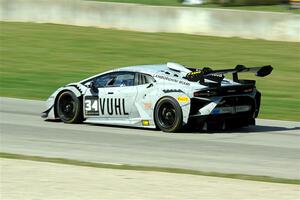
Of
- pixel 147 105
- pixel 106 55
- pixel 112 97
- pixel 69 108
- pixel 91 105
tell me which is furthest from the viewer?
pixel 106 55

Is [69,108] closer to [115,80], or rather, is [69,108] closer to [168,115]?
[115,80]

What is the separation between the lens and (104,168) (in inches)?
452

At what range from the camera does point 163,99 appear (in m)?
15.2

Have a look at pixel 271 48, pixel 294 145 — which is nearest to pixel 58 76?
pixel 271 48

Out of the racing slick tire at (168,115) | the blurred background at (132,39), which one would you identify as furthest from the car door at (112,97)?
the blurred background at (132,39)

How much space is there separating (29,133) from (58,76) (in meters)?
10.2

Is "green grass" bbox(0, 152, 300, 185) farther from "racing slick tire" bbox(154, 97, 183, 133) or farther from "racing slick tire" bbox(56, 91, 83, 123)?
"racing slick tire" bbox(56, 91, 83, 123)

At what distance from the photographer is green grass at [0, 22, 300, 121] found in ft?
79.3

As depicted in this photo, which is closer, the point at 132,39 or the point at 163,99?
the point at 163,99

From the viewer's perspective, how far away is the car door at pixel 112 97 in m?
15.8

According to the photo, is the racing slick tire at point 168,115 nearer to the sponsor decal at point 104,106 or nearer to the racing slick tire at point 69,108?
the sponsor decal at point 104,106

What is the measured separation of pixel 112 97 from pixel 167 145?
2210mm

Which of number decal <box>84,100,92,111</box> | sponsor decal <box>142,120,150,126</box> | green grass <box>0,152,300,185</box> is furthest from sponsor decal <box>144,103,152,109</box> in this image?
green grass <box>0,152,300,185</box>

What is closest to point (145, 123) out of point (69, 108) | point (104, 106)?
point (104, 106)
